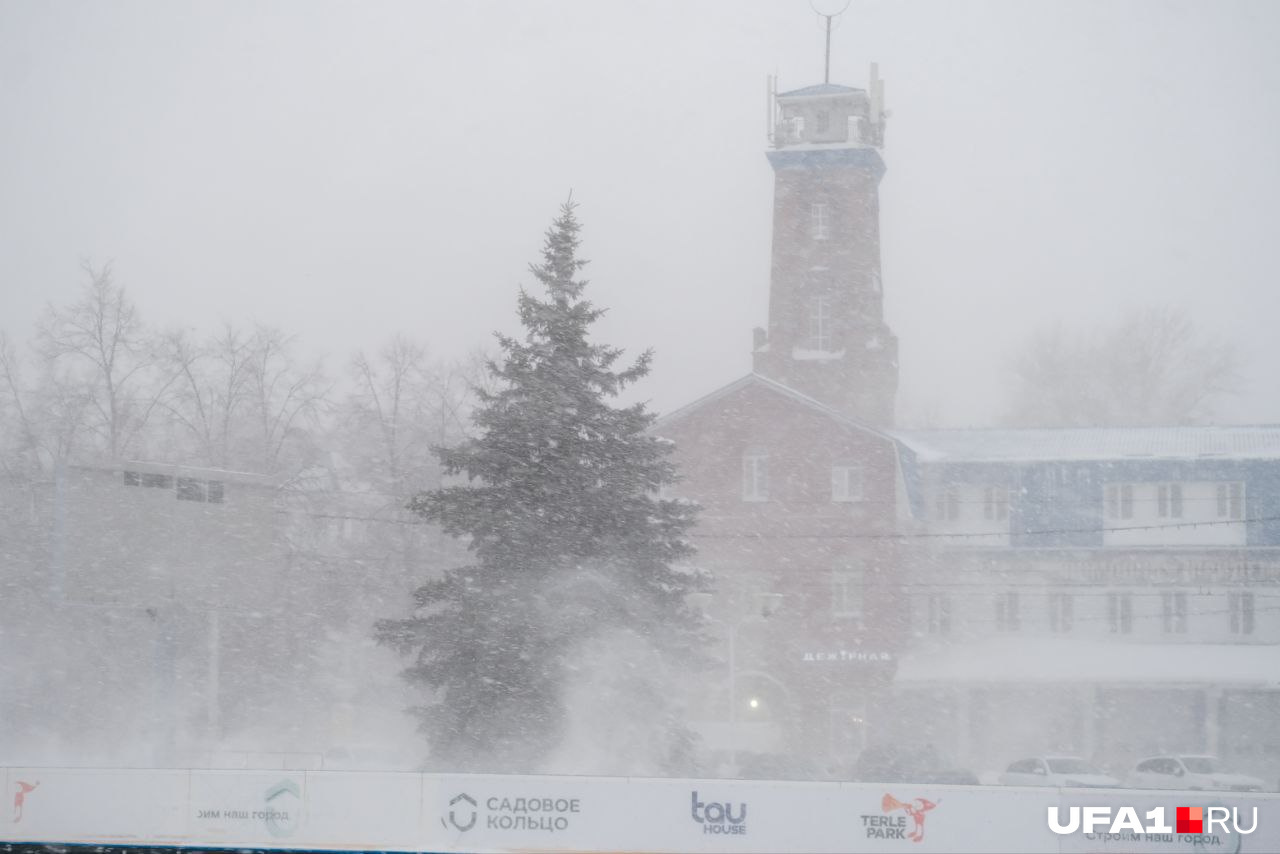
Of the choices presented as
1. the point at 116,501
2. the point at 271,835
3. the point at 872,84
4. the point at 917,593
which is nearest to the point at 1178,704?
the point at 917,593

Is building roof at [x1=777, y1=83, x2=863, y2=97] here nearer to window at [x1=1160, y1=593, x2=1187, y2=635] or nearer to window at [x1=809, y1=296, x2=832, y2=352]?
window at [x1=809, y1=296, x2=832, y2=352]

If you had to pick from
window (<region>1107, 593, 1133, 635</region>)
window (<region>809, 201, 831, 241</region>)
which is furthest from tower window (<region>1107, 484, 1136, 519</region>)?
window (<region>809, 201, 831, 241</region>)

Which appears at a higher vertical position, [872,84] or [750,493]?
[872,84]

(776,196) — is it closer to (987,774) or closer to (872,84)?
(872,84)

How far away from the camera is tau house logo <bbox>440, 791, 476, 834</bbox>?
8117 mm

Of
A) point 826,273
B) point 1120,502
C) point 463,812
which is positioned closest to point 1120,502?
point 1120,502

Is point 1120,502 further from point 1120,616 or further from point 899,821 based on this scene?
point 899,821

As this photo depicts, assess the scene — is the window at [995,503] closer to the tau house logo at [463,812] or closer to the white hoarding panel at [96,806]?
the tau house logo at [463,812]

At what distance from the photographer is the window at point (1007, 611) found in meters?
16.0

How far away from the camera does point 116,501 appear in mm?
16578

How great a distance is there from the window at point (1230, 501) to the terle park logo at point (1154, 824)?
874 centimetres

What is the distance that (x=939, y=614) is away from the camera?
1642 cm

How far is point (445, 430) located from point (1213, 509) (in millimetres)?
10595

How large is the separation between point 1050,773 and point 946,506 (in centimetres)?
478
